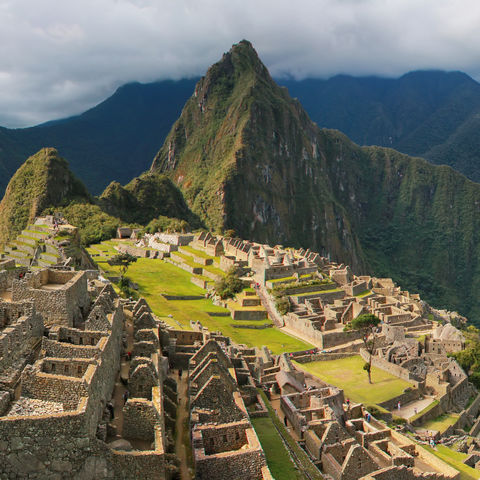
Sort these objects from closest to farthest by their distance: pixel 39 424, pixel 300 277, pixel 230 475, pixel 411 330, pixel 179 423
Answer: pixel 39 424 → pixel 230 475 → pixel 179 423 → pixel 411 330 → pixel 300 277

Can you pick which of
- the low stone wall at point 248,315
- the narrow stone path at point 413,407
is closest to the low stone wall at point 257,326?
the low stone wall at point 248,315

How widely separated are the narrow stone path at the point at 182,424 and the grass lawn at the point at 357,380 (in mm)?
15975

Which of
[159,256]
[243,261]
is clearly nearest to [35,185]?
[159,256]

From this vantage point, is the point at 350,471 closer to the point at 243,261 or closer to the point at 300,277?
the point at 300,277

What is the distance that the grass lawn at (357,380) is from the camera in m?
33.3

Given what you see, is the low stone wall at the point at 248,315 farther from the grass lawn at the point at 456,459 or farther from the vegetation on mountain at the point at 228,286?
the grass lawn at the point at 456,459

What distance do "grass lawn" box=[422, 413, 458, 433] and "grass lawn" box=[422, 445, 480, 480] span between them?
13.5 ft

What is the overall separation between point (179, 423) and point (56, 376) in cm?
603

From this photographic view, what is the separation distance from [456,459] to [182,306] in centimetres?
2956

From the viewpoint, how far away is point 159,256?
76875 mm

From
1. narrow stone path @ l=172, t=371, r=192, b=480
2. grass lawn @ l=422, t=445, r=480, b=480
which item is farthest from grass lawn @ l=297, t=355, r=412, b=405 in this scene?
narrow stone path @ l=172, t=371, r=192, b=480

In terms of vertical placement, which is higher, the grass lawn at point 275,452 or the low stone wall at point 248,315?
the grass lawn at point 275,452

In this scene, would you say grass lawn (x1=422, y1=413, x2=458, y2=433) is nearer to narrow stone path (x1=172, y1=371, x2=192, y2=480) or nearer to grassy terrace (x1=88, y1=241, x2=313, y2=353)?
grassy terrace (x1=88, y1=241, x2=313, y2=353)

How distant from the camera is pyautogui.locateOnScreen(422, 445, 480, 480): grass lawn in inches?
948
